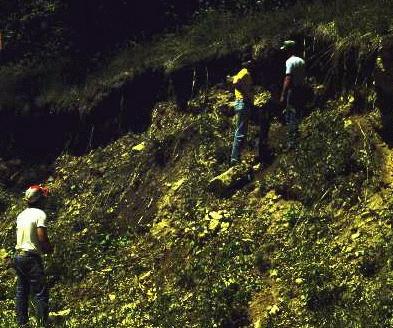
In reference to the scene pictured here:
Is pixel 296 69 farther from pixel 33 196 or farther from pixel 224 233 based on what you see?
pixel 33 196

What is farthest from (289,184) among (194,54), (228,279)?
(194,54)

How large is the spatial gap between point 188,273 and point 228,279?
0.86m

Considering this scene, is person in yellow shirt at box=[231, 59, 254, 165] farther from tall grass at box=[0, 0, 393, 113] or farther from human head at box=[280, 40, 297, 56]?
tall grass at box=[0, 0, 393, 113]

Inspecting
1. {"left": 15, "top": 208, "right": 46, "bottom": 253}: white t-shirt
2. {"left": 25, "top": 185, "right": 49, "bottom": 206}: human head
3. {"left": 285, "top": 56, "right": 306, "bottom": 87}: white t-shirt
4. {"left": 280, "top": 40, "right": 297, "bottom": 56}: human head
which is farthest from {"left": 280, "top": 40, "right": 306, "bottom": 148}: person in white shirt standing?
{"left": 15, "top": 208, "right": 46, "bottom": 253}: white t-shirt

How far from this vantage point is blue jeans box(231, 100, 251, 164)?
11.4 meters

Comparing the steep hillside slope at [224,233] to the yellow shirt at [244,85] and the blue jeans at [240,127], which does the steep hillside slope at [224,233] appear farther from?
the yellow shirt at [244,85]

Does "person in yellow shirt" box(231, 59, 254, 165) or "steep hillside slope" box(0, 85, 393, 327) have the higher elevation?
"person in yellow shirt" box(231, 59, 254, 165)

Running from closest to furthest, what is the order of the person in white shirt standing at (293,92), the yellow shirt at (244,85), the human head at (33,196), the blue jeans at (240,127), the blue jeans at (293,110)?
the human head at (33,196) < the blue jeans at (293,110) < the person in white shirt standing at (293,92) < the blue jeans at (240,127) < the yellow shirt at (244,85)

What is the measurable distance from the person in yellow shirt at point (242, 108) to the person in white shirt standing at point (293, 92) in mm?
618

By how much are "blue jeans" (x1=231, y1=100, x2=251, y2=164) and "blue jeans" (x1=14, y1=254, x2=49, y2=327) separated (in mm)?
3977

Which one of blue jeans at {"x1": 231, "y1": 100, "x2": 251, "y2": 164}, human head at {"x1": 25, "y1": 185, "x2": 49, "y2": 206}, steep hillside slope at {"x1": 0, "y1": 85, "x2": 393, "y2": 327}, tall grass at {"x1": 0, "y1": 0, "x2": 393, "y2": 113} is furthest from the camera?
blue jeans at {"x1": 231, "y1": 100, "x2": 251, "y2": 164}

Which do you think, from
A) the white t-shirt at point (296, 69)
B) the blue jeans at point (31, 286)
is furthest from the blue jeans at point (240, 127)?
the blue jeans at point (31, 286)

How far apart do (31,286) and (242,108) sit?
15.8 ft

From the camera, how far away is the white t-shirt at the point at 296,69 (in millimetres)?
11320
